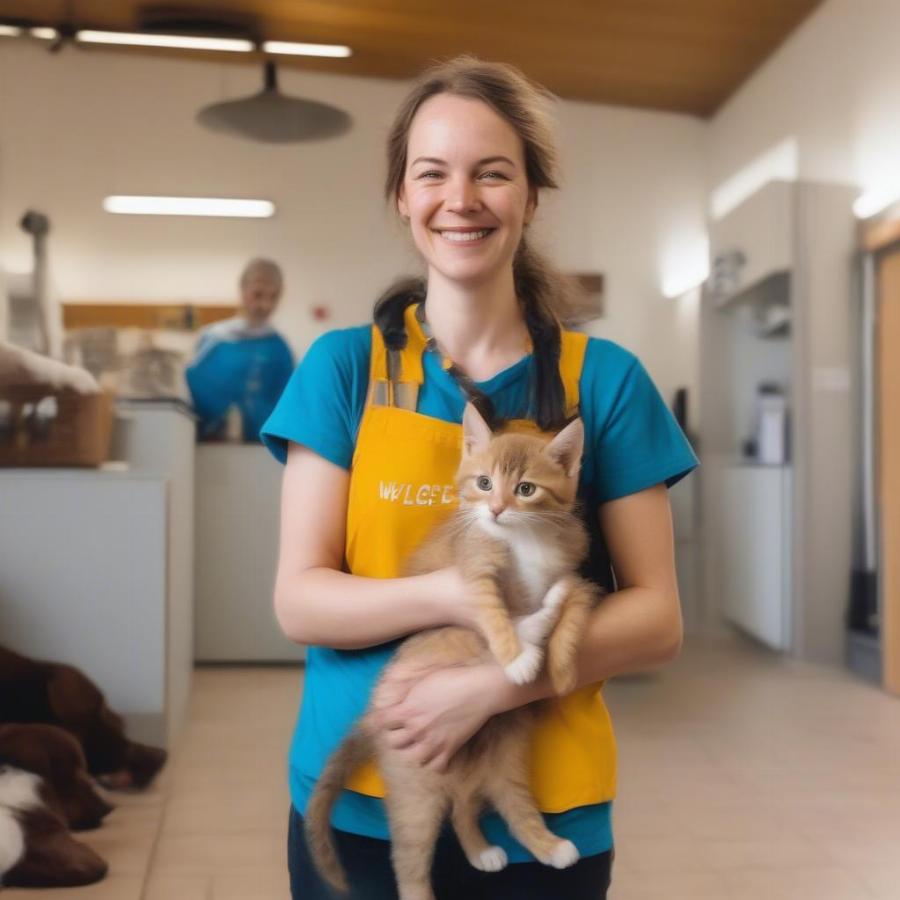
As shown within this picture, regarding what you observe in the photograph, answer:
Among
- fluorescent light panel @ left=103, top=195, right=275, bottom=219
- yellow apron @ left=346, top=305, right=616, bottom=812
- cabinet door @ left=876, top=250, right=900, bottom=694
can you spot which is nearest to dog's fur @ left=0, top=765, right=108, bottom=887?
yellow apron @ left=346, top=305, right=616, bottom=812

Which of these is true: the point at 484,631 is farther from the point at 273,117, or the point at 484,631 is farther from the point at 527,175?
the point at 273,117

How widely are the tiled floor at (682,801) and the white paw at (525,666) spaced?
158 cm

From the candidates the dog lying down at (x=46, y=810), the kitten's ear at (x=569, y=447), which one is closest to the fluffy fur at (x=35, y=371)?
the dog lying down at (x=46, y=810)

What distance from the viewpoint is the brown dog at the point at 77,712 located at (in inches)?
102

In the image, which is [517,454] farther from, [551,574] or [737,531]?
[737,531]

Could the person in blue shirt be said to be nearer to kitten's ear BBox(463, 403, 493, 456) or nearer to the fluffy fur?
the fluffy fur

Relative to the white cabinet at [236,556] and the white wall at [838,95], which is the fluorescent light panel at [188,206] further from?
the white wall at [838,95]

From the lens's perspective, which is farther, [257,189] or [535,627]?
[257,189]

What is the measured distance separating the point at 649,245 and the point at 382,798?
567 centimetres

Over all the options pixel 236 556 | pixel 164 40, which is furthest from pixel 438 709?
pixel 164 40

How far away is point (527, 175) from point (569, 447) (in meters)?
0.25

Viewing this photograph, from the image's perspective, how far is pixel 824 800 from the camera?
8.82 feet

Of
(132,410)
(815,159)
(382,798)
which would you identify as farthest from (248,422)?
(382,798)

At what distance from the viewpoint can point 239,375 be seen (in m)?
4.83
